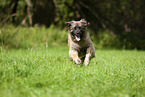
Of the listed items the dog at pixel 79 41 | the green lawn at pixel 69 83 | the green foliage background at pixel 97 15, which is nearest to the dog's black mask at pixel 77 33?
the dog at pixel 79 41

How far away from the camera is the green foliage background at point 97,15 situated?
12.8 meters

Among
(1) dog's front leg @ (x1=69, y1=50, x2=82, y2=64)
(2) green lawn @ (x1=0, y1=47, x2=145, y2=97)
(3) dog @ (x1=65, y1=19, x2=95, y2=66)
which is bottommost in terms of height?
(2) green lawn @ (x1=0, y1=47, x2=145, y2=97)

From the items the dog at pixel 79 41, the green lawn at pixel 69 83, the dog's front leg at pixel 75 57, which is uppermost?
the dog at pixel 79 41

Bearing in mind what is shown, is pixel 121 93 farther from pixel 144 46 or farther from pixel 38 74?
pixel 144 46

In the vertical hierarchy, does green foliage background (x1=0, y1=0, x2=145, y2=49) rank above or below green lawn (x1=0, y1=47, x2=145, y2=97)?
above

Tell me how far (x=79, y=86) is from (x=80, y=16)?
10515mm

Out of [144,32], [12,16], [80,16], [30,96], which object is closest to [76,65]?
[30,96]

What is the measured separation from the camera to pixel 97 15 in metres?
13.3

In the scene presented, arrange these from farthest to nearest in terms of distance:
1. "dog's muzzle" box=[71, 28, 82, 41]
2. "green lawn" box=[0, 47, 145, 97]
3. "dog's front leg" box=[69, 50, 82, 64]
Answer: "dog's front leg" box=[69, 50, 82, 64], "dog's muzzle" box=[71, 28, 82, 41], "green lawn" box=[0, 47, 145, 97]

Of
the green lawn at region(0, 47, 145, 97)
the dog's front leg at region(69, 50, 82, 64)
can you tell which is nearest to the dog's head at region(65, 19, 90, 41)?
the dog's front leg at region(69, 50, 82, 64)

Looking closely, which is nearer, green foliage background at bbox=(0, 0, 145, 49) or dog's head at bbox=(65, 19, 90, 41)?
dog's head at bbox=(65, 19, 90, 41)

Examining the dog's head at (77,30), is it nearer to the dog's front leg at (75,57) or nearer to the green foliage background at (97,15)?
the dog's front leg at (75,57)

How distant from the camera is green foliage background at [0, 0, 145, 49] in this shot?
12797 millimetres

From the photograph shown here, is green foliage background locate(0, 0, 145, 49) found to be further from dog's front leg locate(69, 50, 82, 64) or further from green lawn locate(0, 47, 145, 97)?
green lawn locate(0, 47, 145, 97)
